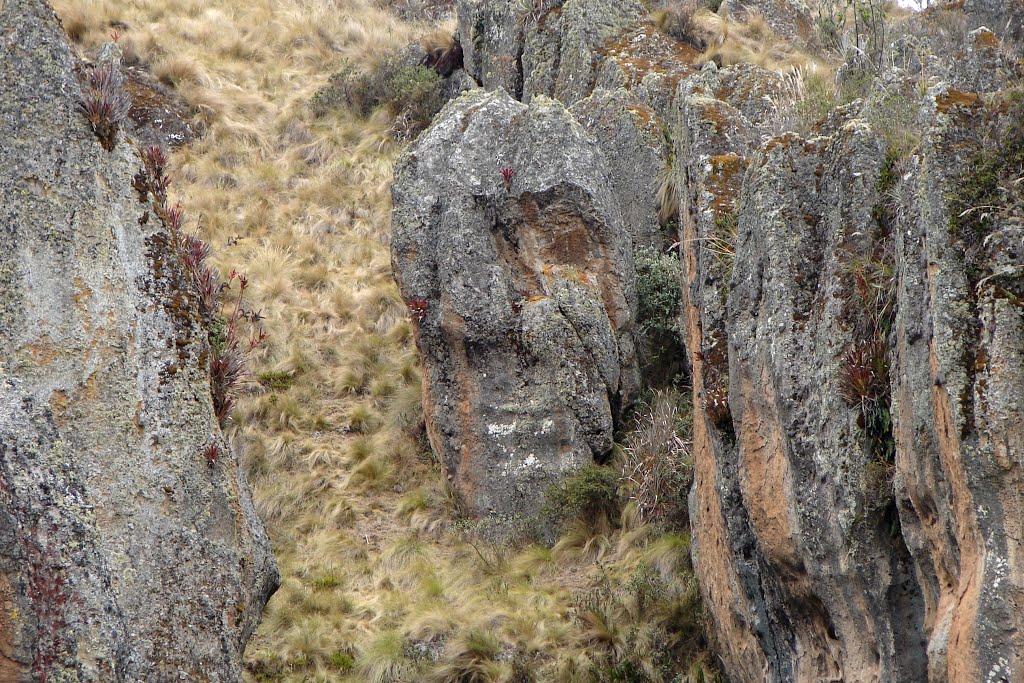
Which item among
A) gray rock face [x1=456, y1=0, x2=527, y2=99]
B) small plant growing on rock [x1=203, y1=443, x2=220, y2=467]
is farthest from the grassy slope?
small plant growing on rock [x1=203, y1=443, x2=220, y2=467]

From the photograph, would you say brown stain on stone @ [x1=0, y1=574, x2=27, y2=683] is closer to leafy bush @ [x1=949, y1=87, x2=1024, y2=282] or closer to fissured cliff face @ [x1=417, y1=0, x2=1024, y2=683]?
fissured cliff face @ [x1=417, y1=0, x2=1024, y2=683]

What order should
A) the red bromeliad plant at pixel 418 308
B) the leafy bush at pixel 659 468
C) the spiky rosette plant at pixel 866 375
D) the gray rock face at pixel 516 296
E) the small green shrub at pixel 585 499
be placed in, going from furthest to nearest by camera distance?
the red bromeliad plant at pixel 418 308 < the gray rock face at pixel 516 296 < the small green shrub at pixel 585 499 < the leafy bush at pixel 659 468 < the spiky rosette plant at pixel 866 375

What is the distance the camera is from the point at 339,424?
40.8 feet

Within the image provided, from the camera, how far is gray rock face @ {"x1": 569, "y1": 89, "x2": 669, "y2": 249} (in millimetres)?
12625

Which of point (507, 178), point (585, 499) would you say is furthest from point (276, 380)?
point (585, 499)

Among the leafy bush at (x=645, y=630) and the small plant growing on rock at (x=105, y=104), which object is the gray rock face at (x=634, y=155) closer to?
the leafy bush at (x=645, y=630)

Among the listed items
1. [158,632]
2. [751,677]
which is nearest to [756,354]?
[751,677]

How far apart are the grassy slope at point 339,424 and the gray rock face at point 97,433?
2.10m

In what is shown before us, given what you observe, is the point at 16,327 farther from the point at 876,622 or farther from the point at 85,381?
the point at 876,622

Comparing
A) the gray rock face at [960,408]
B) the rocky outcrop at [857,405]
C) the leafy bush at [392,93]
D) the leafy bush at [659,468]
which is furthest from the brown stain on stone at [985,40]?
the leafy bush at [392,93]

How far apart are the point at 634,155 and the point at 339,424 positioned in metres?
5.24

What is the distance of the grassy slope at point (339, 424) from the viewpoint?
8.41 meters

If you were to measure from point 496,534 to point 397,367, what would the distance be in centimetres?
389

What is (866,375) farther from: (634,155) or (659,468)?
(634,155)
